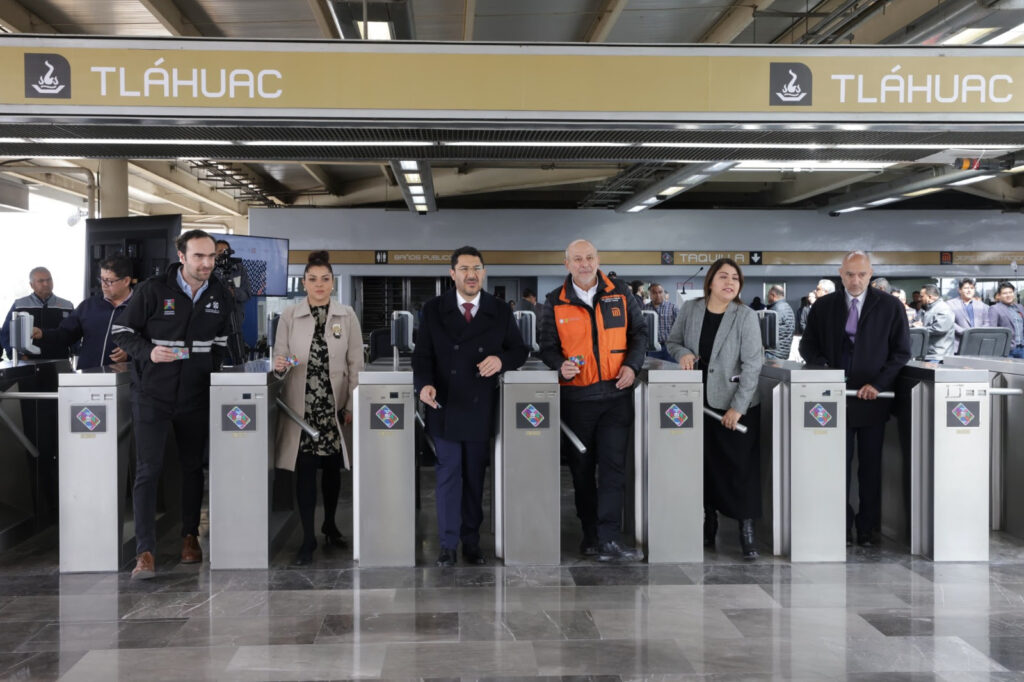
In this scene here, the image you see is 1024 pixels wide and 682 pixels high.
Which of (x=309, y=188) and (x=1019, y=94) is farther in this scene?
(x=309, y=188)

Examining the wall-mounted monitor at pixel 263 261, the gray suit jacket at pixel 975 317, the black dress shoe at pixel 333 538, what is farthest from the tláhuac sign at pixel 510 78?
the gray suit jacket at pixel 975 317

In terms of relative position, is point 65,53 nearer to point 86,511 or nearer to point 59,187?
point 86,511

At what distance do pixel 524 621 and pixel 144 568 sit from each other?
1.91 metres

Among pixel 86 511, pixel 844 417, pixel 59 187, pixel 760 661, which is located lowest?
pixel 760 661

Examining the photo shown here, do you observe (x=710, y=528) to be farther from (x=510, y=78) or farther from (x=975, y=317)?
(x=975, y=317)

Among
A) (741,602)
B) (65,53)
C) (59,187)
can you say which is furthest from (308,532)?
(59,187)

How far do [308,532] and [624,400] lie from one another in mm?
1761

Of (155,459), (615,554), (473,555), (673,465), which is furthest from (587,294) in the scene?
(155,459)

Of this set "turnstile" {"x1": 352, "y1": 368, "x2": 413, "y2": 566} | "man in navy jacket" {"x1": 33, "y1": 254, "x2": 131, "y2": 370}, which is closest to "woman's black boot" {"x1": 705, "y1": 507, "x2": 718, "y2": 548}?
"turnstile" {"x1": 352, "y1": 368, "x2": 413, "y2": 566}

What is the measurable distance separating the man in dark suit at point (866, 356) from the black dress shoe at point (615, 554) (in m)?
1.30

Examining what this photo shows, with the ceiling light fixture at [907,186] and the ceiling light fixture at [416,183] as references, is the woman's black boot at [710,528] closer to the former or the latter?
the ceiling light fixture at [416,183]

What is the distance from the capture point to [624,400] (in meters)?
4.15

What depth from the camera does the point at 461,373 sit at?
398 cm

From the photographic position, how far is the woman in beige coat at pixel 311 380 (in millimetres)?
4168
